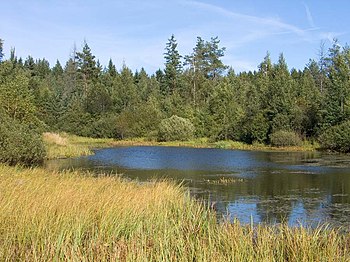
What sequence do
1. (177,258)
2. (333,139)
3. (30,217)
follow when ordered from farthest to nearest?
1. (333,139)
2. (30,217)
3. (177,258)

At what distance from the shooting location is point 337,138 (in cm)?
3944

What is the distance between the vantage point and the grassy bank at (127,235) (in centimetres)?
548

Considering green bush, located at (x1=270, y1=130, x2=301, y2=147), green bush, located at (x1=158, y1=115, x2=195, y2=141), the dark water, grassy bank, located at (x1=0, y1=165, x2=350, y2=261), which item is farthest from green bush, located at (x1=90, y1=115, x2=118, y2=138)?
grassy bank, located at (x1=0, y1=165, x2=350, y2=261)

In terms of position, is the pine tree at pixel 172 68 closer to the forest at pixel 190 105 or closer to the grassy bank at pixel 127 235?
the forest at pixel 190 105

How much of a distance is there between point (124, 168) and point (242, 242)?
65.2 ft

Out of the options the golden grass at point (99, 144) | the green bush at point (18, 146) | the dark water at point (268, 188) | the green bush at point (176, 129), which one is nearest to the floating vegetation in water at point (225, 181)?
the dark water at point (268, 188)

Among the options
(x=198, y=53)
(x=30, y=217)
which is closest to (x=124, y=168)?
(x=30, y=217)

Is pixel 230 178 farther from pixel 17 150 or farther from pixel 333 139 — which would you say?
pixel 333 139

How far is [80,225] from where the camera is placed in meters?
6.40

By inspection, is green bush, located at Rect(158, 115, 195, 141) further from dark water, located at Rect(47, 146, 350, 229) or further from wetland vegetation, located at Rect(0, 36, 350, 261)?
dark water, located at Rect(47, 146, 350, 229)

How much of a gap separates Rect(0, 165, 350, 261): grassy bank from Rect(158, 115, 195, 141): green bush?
44806mm

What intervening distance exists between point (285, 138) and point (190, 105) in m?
22.3

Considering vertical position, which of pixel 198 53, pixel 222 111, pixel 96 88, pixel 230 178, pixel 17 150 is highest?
pixel 198 53

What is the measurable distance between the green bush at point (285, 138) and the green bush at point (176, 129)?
39.5ft
